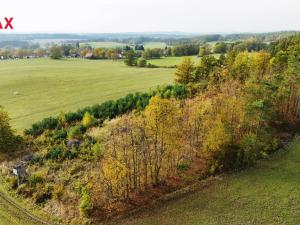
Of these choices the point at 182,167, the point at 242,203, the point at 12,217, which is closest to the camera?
the point at 12,217

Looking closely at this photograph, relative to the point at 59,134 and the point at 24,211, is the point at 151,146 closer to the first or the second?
the point at 24,211

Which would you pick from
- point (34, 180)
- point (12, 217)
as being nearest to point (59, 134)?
point (34, 180)

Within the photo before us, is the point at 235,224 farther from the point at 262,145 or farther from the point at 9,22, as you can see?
the point at 9,22

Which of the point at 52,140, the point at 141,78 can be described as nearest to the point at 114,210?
the point at 52,140

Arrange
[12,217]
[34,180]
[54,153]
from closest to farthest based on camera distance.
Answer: [12,217] → [34,180] → [54,153]

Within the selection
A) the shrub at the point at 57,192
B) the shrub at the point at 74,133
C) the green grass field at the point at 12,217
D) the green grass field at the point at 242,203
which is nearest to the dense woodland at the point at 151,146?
the shrub at the point at 74,133

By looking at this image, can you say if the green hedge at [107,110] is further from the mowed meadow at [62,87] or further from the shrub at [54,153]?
the shrub at [54,153]
